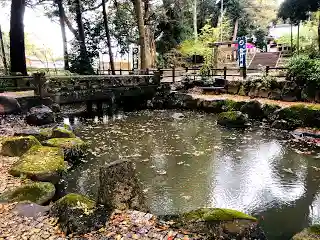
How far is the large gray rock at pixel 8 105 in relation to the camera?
11477 mm

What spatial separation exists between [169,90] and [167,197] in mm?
12705

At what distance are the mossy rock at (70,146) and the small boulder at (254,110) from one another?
8.09m

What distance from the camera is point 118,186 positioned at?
14.6 feet

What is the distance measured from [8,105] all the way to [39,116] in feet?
4.43

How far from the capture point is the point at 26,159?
677 cm

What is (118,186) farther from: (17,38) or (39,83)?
(17,38)

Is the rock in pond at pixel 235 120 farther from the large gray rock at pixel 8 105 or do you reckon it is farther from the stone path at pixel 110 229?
the stone path at pixel 110 229

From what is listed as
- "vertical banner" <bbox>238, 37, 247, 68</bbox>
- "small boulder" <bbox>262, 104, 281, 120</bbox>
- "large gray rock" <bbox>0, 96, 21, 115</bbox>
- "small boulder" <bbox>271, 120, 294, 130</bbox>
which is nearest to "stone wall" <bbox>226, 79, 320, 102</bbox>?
"vertical banner" <bbox>238, 37, 247, 68</bbox>

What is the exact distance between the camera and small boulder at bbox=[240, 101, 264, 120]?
1367 cm

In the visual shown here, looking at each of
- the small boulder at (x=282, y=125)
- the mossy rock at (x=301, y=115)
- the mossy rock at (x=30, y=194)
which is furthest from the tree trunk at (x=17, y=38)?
the mossy rock at (x=301, y=115)

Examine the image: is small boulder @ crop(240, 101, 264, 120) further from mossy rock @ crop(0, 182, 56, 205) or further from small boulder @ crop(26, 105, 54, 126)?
mossy rock @ crop(0, 182, 56, 205)

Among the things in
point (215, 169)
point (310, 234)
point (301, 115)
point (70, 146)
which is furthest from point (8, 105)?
point (301, 115)

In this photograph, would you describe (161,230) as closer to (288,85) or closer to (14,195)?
(14,195)

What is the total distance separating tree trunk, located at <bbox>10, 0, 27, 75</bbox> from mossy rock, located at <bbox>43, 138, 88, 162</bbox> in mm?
10078
